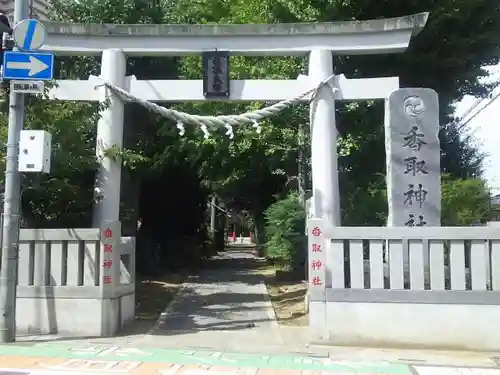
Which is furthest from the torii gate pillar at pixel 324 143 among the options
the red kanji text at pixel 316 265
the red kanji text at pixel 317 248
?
the red kanji text at pixel 316 265

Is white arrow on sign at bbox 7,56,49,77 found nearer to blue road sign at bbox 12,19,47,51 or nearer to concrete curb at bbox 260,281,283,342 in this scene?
blue road sign at bbox 12,19,47,51

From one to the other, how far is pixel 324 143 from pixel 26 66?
212 inches

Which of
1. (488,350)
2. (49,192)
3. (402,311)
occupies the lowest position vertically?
(488,350)

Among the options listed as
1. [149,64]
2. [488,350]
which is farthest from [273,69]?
[488,350]

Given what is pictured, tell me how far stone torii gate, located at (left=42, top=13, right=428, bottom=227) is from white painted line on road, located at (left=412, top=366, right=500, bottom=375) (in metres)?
3.71

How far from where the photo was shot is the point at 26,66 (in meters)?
8.76

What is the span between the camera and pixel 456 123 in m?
18.3

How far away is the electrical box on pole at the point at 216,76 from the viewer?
35.6 feet

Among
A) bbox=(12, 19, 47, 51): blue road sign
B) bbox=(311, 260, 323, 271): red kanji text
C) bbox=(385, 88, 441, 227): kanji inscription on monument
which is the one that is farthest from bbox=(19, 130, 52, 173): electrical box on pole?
bbox=(385, 88, 441, 227): kanji inscription on monument

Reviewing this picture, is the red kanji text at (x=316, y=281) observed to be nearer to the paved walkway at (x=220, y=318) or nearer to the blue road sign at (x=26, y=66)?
the paved walkway at (x=220, y=318)

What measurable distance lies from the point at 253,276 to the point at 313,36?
10.8m

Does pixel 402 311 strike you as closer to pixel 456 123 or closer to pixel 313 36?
pixel 313 36

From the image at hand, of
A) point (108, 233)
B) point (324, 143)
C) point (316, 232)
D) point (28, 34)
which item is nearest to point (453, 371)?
point (316, 232)

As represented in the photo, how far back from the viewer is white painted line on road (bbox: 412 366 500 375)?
7.39 metres
